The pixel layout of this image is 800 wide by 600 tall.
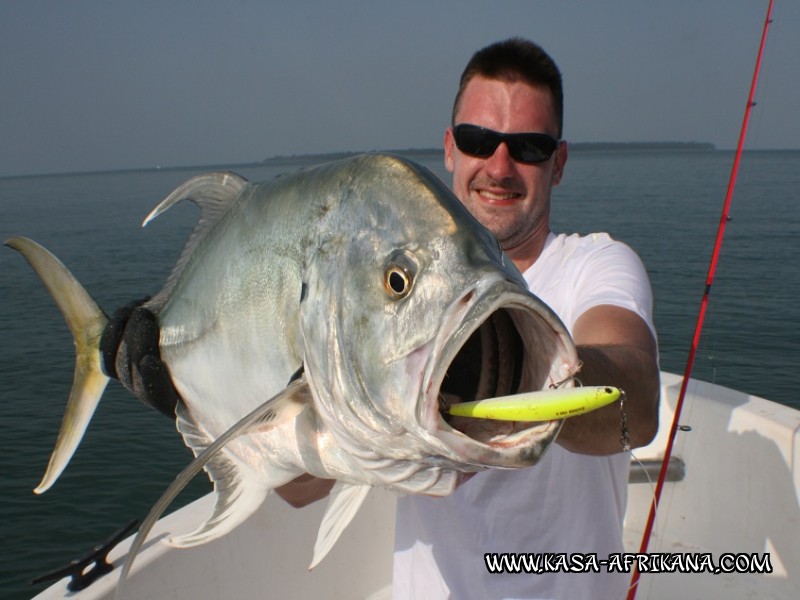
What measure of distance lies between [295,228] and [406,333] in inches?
20.4

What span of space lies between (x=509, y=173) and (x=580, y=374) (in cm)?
137

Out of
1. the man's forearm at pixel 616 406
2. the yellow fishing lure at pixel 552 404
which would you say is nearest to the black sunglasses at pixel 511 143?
the man's forearm at pixel 616 406

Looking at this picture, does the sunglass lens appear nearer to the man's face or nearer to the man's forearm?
the man's face

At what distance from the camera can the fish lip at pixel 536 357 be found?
1.24 metres

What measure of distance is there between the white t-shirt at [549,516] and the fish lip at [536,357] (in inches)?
36.0

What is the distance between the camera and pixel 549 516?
2283 mm

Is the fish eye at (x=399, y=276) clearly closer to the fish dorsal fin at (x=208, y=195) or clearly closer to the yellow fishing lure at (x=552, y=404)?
the yellow fishing lure at (x=552, y=404)

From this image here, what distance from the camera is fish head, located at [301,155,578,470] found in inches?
50.3

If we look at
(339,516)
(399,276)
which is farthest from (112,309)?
(399,276)

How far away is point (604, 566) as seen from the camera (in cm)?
231

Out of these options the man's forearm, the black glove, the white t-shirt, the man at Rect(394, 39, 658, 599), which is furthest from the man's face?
the black glove

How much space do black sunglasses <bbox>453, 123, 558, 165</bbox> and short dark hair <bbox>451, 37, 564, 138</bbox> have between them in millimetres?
202

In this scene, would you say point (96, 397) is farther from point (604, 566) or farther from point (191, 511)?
point (604, 566)

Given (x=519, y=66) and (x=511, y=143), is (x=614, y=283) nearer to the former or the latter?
(x=511, y=143)
